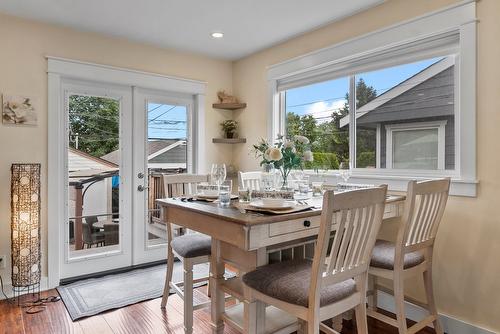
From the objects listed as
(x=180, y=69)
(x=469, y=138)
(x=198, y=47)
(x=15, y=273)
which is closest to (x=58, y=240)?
(x=15, y=273)

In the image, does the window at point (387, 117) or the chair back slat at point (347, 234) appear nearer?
the chair back slat at point (347, 234)

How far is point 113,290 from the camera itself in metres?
2.98

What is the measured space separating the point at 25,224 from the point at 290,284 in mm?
2347

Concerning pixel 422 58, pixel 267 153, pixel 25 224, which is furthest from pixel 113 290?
pixel 422 58

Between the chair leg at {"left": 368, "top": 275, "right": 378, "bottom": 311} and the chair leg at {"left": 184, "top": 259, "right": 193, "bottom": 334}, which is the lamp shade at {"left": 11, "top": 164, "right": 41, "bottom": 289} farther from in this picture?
the chair leg at {"left": 368, "top": 275, "right": 378, "bottom": 311}

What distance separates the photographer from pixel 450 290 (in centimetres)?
230

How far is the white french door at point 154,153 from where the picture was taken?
3604 mm

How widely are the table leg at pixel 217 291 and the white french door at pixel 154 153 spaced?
1.87m

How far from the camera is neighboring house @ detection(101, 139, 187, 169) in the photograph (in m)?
3.71

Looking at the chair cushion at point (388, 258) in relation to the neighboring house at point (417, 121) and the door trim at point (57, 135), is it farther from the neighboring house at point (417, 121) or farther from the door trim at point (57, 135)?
the door trim at point (57, 135)

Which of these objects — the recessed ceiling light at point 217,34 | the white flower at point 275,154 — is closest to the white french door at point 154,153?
the recessed ceiling light at point 217,34

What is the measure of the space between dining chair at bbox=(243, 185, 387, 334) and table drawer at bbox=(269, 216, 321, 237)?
0.20m

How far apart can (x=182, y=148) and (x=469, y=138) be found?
9.29 ft

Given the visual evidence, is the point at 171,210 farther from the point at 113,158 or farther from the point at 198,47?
the point at 198,47
